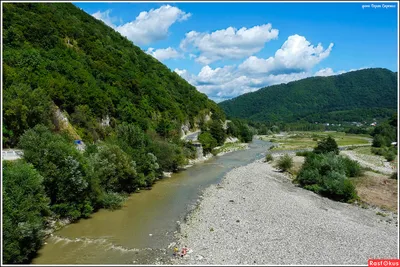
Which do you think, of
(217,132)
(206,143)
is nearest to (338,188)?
(206,143)

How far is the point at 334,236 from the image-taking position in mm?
22953

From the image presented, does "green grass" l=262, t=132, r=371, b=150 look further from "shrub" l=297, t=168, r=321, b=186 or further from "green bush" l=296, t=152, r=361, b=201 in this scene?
"shrub" l=297, t=168, r=321, b=186

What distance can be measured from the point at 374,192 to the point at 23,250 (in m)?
36.9

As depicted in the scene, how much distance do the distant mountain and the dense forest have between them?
0.49ft

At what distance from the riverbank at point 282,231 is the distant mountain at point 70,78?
20.8 meters

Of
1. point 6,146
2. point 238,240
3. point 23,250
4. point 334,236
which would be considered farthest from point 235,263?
point 6,146

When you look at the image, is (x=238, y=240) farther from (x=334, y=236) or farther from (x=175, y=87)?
(x=175, y=87)

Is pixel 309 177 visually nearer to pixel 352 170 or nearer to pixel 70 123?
pixel 352 170

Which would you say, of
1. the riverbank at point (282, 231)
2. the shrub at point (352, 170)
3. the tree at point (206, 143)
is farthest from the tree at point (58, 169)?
the tree at point (206, 143)

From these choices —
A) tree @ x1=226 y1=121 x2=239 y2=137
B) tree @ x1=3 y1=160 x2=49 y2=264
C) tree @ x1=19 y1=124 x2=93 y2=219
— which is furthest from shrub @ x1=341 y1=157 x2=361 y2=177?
tree @ x1=226 y1=121 x2=239 y2=137

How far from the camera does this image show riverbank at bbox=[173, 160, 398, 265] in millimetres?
19656

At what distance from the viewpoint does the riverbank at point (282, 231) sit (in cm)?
1966

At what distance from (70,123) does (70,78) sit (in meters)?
9.99

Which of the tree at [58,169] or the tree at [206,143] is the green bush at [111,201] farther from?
the tree at [206,143]
